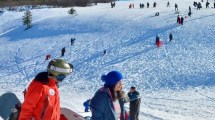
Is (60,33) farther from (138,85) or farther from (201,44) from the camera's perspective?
(138,85)

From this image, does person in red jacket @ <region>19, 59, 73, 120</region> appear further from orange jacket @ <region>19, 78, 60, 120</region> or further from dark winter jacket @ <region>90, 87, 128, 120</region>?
dark winter jacket @ <region>90, 87, 128, 120</region>

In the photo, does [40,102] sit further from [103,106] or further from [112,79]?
[112,79]

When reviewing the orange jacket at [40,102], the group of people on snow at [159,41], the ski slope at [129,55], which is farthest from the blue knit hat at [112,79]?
the group of people on snow at [159,41]

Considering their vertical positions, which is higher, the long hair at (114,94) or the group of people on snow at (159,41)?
the long hair at (114,94)

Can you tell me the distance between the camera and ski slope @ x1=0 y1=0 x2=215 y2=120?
24031mm

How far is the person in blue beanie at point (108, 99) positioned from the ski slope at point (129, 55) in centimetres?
1045

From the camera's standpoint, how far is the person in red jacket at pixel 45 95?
4.92 metres

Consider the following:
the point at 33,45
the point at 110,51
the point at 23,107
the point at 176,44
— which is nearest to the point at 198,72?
the point at 176,44

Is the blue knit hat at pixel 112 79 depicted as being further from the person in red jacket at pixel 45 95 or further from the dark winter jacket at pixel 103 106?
the person in red jacket at pixel 45 95

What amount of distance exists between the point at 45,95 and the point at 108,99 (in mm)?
721

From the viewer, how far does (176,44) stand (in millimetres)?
36750

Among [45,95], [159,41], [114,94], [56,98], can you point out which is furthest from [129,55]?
[45,95]

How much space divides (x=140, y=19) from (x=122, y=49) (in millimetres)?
9209

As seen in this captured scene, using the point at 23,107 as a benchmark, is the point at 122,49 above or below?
below
